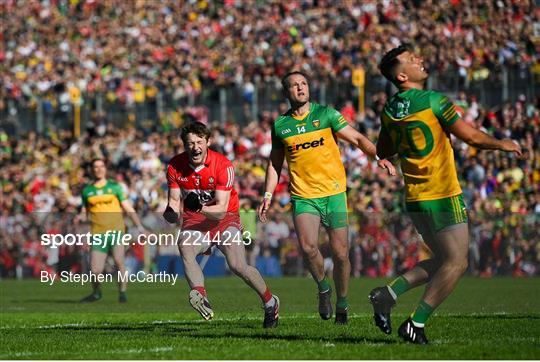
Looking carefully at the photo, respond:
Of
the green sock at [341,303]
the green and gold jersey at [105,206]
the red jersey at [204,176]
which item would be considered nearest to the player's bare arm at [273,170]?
the red jersey at [204,176]

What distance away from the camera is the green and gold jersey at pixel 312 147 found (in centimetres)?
1255

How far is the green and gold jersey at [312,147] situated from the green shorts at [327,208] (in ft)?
0.17

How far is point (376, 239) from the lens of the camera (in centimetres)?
1964

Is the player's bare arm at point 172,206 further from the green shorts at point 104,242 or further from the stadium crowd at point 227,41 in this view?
the stadium crowd at point 227,41

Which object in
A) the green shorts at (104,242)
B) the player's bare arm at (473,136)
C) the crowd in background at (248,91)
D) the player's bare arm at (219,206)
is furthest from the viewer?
the crowd in background at (248,91)

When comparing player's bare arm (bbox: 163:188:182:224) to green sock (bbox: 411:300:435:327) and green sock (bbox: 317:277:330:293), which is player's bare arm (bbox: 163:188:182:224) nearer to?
green sock (bbox: 317:277:330:293)

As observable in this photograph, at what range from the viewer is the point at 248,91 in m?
32.2

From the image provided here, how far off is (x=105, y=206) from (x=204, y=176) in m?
6.39

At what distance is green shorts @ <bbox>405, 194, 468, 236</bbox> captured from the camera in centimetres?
992

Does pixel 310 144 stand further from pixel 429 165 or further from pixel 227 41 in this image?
pixel 227 41

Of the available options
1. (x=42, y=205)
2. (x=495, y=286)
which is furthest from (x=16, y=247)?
(x=495, y=286)

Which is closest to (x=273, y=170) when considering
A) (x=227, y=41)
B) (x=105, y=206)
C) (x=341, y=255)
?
(x=341, y=255)

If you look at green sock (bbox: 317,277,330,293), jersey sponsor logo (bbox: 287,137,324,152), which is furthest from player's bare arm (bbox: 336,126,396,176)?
green sock (bbox: 317,277,330,293)

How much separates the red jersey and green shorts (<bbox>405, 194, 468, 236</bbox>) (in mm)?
2864
